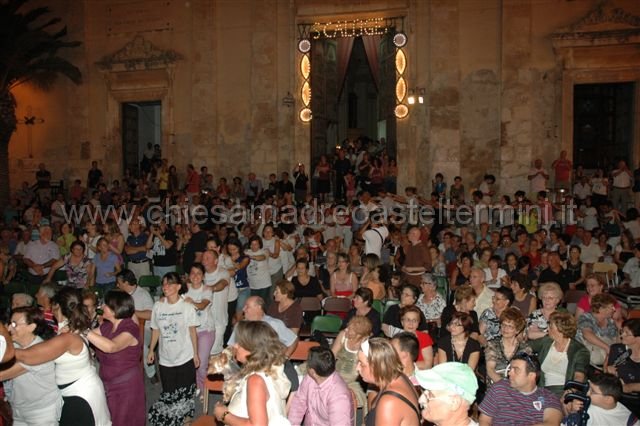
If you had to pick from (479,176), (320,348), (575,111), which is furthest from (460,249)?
(575,111)

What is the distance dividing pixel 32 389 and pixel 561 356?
14.7ft

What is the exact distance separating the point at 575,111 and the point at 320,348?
16843 mm

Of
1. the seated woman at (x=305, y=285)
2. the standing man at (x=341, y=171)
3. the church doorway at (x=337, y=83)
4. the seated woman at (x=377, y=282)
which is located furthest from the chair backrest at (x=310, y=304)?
the church doorway at (x=337, y=83)

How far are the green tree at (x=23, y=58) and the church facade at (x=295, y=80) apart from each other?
62 centimetres

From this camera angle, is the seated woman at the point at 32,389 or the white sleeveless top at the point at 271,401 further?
the seated woman at the point at 32,389

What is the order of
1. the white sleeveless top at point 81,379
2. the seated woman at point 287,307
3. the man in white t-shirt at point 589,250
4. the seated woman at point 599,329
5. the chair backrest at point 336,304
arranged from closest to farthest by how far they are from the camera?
the white sleeveless top at point 81,379 → the seated woman at point 599,329 → the seated woman at point 287,307 → the chair backrest at point 336,304 → the man in white t-shirt at point 589,250

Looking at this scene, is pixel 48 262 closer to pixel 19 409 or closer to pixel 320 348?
pixel 19 409

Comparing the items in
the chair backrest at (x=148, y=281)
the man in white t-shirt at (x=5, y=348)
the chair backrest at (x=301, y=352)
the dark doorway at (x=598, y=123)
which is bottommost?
the chair backrest at (x=301, y=352)

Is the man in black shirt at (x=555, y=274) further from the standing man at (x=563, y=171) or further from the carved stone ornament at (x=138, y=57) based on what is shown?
the carved stone ornament at (x=138, y=57)

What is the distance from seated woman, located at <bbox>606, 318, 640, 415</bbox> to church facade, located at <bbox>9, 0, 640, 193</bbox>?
1189cm

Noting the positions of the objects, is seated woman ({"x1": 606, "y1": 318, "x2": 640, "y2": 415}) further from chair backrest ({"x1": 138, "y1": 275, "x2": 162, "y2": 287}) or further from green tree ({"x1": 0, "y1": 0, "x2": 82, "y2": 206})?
green tree ({"x1": 0, "y1": 0, "x2": 82, "y2": 206})

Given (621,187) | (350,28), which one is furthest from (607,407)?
(350,28)

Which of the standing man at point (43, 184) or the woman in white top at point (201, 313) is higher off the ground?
the standing man at point (43, 184)

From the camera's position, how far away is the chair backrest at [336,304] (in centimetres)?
863
